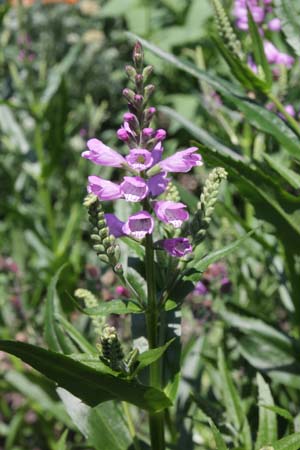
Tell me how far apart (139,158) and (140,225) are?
0.10 meters

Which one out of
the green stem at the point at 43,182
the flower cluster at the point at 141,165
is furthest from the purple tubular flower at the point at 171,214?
the green stem at the point at 43,182

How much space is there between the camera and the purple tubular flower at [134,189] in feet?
3.37

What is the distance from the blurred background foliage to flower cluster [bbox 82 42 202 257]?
25 cm

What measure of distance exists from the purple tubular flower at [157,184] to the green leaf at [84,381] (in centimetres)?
29

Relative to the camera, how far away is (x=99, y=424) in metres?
1.36

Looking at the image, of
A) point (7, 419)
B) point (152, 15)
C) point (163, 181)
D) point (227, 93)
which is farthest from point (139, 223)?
point (152, 15)

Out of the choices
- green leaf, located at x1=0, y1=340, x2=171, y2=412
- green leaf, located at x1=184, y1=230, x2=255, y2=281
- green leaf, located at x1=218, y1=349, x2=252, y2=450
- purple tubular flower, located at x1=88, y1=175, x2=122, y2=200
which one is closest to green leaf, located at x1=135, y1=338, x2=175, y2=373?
green leaf, located at x1=0, y1=340, x2=171, y2=412

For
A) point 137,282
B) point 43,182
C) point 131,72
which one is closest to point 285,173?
point 137,282

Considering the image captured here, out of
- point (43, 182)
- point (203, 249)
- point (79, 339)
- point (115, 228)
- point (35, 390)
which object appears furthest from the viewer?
point (43, 182)

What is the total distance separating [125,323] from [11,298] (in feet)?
2.11

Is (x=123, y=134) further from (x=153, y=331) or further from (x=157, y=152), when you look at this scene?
(x=153, y=331)

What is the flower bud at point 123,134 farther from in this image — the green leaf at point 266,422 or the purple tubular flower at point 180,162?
the green leaf at point 266,422

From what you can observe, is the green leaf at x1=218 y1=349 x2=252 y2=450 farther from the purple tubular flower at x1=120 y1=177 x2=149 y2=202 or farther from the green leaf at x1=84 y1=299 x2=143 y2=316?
the purple tubular flower at x1=120 y1=177 x2=149 y2=202

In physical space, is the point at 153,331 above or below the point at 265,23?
below
